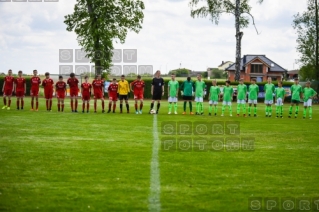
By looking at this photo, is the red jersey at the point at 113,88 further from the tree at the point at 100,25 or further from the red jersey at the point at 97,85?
the tree at the point at 100,25

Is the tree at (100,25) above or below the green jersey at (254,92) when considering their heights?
above

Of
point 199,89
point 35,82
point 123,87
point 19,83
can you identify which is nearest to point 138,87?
point 123,87

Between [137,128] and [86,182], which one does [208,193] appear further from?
[137,128]

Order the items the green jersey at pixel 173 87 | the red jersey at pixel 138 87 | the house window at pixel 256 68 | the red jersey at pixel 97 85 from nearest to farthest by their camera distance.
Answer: the red jersey at pixel 138 87
the red jersey at pixel 97 85
the green jersey at pixel 173 87
the house window at pixel 256 68

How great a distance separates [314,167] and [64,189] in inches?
208

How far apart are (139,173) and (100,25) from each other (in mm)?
41532

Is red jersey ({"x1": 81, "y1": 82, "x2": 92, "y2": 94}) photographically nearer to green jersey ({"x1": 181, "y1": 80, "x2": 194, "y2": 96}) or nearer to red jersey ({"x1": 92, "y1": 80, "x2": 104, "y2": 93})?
red jersey ({"x1": 92, "y1": 80, "x2": 104, "y2": 93})

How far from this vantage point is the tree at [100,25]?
49.2 metres

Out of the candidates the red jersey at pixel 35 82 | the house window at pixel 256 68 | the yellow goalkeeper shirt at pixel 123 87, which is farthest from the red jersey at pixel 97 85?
the house window at pixel 256 68

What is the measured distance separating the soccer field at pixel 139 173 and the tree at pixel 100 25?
116 ft

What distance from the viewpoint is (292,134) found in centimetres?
1670

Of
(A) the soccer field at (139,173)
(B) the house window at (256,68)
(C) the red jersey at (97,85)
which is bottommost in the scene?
(A) the soccer field at (139,173)

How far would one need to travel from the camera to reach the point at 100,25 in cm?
4884

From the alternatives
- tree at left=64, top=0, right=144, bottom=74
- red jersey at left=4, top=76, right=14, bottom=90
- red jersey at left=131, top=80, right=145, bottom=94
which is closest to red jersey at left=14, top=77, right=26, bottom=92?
red jersey at left=4, top=76, right=14, bottom=90
